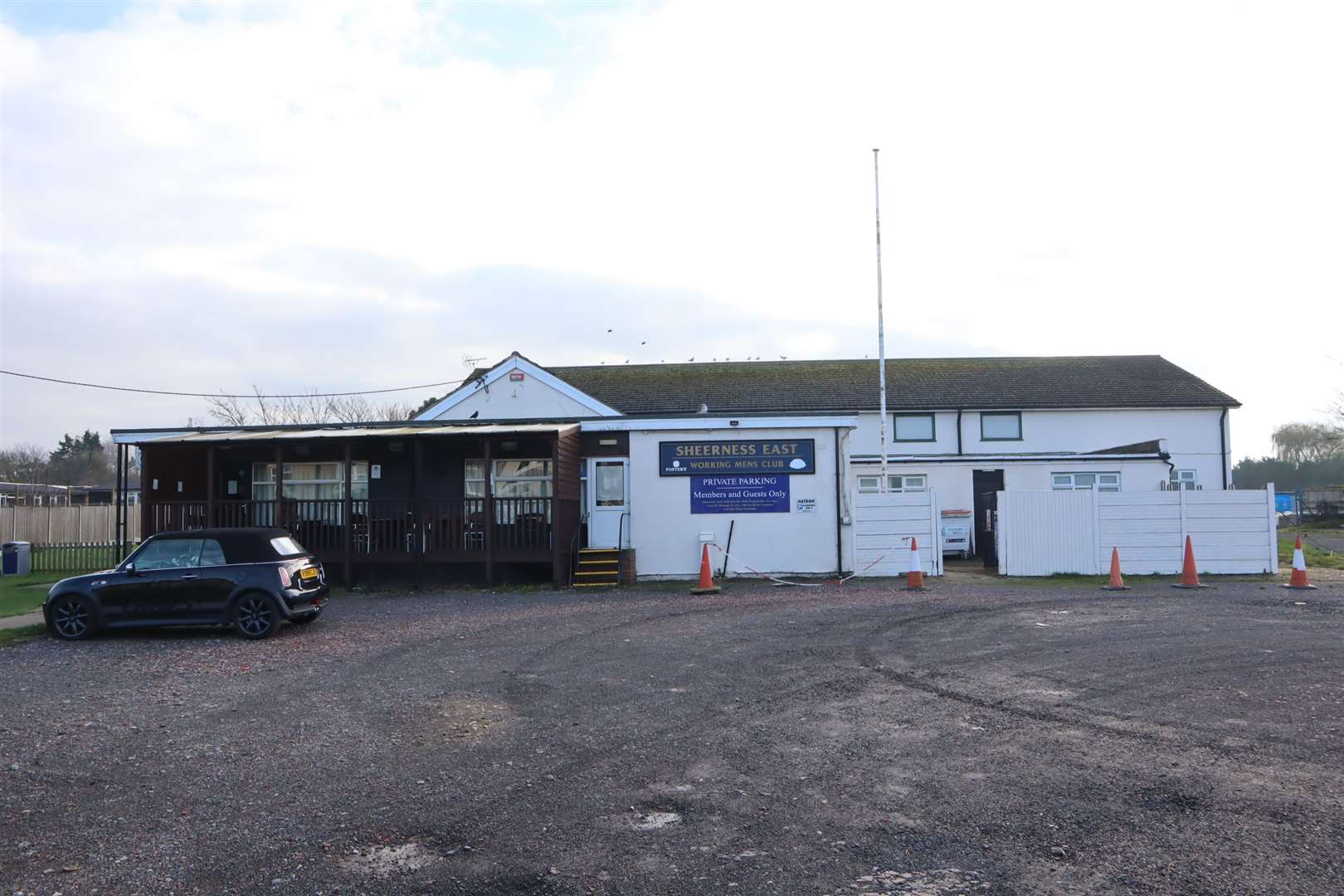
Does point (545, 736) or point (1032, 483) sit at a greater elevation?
point (1032, 483)

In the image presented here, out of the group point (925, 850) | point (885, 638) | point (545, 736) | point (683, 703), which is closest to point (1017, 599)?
point (885, 638)

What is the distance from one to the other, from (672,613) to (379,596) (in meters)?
6.52

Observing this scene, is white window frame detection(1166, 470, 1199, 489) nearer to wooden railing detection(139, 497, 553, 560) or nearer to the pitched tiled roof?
the pitched tiled roof

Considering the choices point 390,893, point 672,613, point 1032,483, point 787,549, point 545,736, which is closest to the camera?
point 390,893

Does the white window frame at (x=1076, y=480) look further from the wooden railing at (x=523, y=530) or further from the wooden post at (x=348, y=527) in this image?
the wooden post at (x=348, y=527)

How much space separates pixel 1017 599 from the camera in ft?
53.4

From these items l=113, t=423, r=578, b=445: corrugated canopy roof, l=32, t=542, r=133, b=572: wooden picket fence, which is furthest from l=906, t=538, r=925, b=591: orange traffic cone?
l=32, t=542, r=133, b=572: wooden picket fence

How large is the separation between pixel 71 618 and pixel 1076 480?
77.7ft

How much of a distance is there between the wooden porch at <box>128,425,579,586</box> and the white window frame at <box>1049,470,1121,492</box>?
14.0 meters

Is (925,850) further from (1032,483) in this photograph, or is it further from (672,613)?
(1032,483)

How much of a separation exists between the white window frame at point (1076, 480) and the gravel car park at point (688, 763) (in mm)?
15181

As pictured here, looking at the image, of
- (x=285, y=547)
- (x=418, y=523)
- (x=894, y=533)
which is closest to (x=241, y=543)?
(x=285, y=547)

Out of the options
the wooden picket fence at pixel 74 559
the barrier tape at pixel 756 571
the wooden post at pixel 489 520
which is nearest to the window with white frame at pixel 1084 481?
the barrier tape at pixel 756 571

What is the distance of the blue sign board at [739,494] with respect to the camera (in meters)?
20.8
